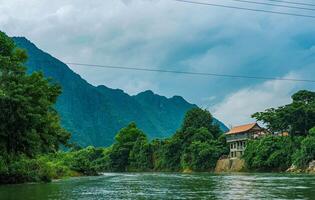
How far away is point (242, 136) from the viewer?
351ft

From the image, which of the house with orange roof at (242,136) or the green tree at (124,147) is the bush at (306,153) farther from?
the green tree at (124,147)

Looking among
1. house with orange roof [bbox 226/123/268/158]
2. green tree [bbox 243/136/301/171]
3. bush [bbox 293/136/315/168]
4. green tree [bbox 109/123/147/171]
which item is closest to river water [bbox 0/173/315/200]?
bush [bbox 293/136/315/168]

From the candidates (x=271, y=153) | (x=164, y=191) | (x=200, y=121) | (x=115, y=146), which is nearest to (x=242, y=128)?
(x=200, y=121)

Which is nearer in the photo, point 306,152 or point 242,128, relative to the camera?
point 306,152

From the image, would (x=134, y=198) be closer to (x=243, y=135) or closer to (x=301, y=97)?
(x=301, y=97)

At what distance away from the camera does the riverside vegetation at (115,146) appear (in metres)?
35.8

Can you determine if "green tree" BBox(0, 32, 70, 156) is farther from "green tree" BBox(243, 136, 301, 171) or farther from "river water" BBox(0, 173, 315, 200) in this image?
"green tree" BBox(243, 136, 301, 171)

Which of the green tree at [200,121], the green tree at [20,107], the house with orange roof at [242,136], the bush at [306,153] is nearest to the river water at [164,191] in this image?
the green tree at [20,107]

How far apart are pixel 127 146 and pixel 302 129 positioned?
60.0 meters

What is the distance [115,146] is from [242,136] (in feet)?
146

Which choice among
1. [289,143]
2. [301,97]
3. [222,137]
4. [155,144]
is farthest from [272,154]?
[155,144]

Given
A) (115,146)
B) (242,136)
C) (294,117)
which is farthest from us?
(115,146)

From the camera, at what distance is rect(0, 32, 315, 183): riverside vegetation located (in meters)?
35.8

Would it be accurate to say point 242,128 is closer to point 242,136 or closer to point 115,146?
point 242,136
